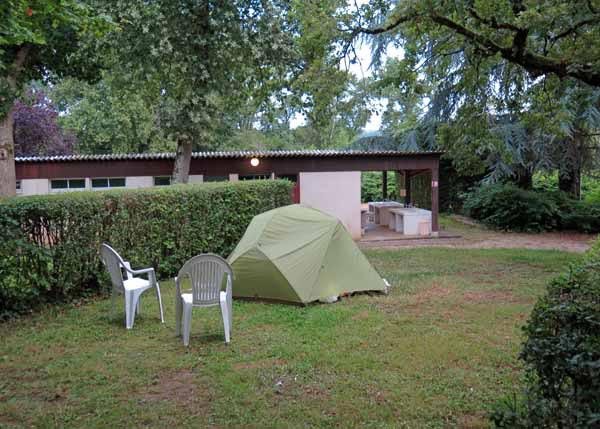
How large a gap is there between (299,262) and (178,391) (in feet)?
11.3

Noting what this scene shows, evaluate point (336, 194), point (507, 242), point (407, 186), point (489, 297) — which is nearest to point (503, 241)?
point (507, 242)

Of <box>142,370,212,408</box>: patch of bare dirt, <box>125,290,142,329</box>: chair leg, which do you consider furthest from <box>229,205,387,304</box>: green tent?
<box>142,370,212,408</box>: patch of bare dirt

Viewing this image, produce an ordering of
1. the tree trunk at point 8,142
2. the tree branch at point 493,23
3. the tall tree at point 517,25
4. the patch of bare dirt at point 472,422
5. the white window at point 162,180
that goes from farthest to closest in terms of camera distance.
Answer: the white window at point 162,180 → the tree trunk at point 8,142 → the tree branch at point 493,23 → the tall tree at point 517,25 → the patch of bare dirt at point 472,422

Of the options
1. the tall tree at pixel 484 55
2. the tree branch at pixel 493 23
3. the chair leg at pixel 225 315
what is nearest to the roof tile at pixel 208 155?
the tall tree at pixel 484 55

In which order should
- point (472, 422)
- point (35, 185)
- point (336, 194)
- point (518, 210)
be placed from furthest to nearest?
point (518, 210) < point (336, 194) < point (35, 185) < point (472, 422)

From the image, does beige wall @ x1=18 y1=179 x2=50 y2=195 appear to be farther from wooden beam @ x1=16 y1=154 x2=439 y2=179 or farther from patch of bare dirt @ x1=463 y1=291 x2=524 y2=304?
patch of bare dirt @ x1=463 y1=291 x2=524 y2=304

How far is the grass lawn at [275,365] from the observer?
376 centimetres

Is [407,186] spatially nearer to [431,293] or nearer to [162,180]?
[162,180]

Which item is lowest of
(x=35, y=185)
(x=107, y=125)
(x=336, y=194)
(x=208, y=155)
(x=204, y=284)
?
(x=204, y=284)

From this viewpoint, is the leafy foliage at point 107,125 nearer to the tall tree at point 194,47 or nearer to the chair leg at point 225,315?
the tall tree at point 194,47

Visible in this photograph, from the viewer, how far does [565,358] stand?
2.29m

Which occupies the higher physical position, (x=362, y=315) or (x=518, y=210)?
(x=518, y=210)

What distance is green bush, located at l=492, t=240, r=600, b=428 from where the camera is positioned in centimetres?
220

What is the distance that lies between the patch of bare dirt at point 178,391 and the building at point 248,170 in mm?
10906
